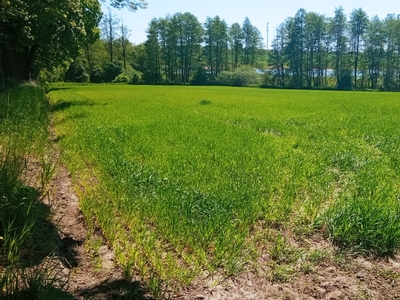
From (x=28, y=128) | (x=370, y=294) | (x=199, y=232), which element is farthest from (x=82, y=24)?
(x=370, y=294)

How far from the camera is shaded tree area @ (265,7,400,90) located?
7750 cm

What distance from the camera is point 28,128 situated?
7809 millimetres

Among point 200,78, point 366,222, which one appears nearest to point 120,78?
point 200,78

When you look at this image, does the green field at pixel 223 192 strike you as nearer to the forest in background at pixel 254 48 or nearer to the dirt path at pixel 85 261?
the dirt path at pixel 85 261

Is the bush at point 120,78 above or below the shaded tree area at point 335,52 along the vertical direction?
below

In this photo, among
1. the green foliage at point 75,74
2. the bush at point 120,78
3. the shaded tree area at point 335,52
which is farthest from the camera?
the shaded tree area at point 335,52

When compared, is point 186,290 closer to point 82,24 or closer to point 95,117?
point 95,117

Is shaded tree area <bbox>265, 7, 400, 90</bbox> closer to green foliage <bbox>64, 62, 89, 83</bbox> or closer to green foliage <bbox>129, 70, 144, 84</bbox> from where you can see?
green foliage <bbox>129, 70, 144, 84</bbox>

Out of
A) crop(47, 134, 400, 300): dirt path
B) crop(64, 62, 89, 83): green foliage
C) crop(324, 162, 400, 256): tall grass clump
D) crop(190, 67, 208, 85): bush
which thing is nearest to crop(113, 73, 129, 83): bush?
crop(64, 62, 89, 83): green foliage

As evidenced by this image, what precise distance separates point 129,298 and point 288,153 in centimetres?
620

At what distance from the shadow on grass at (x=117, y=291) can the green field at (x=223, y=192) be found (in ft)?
0.59

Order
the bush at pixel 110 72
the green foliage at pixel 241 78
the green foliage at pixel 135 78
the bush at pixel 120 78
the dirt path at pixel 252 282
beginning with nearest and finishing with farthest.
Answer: the dirt path at pixel 252 282 → the bush at pixel 120 78 → the bush at pixel 110 72 → the green foliage at pixel 135 78 → the green foliage at pixel 241 78

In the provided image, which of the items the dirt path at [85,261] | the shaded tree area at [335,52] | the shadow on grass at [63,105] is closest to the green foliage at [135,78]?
the shaded tree area at [335,52]

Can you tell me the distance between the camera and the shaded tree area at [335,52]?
254 ft
